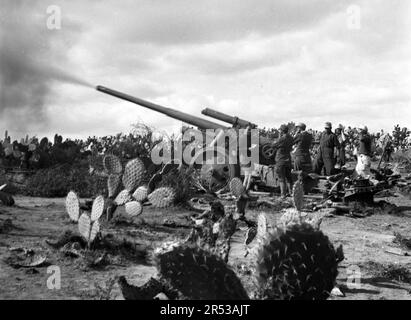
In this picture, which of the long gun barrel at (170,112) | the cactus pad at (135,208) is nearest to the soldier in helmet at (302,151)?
the long gun barrel at (170,112)

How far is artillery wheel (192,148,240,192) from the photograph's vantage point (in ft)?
36.7

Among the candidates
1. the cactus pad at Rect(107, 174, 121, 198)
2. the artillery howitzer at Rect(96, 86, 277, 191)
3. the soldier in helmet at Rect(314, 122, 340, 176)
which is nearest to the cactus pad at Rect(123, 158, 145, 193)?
the cactus pad at Rect(107, 174, 121, 198)

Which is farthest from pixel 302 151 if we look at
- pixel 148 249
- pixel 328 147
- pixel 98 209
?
pixel 98 209

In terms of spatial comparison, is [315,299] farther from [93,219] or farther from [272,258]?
[93,219]

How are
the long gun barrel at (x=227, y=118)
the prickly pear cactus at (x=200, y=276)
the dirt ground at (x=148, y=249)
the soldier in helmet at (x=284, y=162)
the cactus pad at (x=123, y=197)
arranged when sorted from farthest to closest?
the long gun barrel at (x=227, y=118), the soldier in helmet at (x=284, y=162), the cactus pad at (x=123, y=197), the dirt ground at (x=148, y=249), the prickly pear cactus at (x=200, y=276)

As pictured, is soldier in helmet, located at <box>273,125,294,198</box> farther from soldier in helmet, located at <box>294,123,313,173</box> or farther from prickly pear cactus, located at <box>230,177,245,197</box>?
prickly pear cactus, located at <box>230,177,245,197</box>

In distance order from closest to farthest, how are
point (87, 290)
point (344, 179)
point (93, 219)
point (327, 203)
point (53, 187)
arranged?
point (87, 290) → point (93, 219) → point (327, 203) → point (344, 179) → point (53, 187)

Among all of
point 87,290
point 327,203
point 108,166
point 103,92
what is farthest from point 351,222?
point 103,92

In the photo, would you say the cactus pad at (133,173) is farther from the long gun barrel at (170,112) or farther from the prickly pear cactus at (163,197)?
the long gun barrel at (170,112)

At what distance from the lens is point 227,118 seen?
12.5 metres

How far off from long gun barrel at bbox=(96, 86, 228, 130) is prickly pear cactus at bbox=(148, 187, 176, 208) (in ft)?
20.2

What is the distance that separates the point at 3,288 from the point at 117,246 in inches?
55.7

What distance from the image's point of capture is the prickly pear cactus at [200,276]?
299 centimetres

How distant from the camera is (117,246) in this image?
17.7 ft
